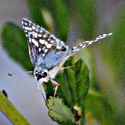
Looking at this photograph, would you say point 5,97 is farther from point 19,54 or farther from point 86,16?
point 86,16

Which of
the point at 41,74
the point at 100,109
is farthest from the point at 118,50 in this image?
the point at 41,74

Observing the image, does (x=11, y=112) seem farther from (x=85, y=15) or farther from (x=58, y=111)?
(x=85, y=15)

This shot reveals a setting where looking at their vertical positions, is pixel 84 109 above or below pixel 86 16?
below

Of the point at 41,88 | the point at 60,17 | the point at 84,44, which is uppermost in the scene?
the point at 60,17

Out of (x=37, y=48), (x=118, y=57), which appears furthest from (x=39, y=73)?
(x=118, y=57)

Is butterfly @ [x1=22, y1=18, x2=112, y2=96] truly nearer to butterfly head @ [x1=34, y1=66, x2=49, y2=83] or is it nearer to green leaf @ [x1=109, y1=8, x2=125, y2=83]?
butterfly head @ [x1=34, y1=66, x2=49, y2=83]
